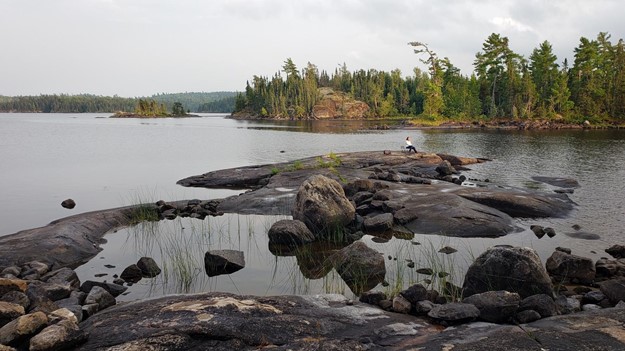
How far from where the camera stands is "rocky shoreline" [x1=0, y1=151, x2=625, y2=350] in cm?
717

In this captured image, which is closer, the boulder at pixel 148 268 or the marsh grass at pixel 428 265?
the marsh grass at pixel 428 265

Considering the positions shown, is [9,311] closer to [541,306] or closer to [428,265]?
[541,306]

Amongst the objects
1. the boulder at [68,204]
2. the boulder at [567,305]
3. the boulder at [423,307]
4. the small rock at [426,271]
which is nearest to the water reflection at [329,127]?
the boulder at [68,204]

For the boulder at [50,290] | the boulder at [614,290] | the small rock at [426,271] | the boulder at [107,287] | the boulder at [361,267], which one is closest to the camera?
the boulder at [50,290]

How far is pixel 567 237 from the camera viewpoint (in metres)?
16.7

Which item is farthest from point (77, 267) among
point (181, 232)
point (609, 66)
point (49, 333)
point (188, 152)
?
point (609, 66)

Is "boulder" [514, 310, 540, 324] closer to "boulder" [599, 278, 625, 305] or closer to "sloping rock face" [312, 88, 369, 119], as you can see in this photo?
"boulder" [599, 278, 625, 305]

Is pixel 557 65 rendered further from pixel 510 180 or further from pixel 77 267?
pixel 77 267

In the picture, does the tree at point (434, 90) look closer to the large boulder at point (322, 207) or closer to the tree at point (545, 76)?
the tree at point (545, 76)

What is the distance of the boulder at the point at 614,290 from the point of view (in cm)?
998

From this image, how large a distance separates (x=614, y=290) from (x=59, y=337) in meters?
11.9

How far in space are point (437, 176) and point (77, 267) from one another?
25.6m

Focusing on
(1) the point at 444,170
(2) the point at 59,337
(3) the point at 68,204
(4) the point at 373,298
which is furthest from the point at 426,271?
(1) the point at 444,170

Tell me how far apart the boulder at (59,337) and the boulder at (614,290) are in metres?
11.5
